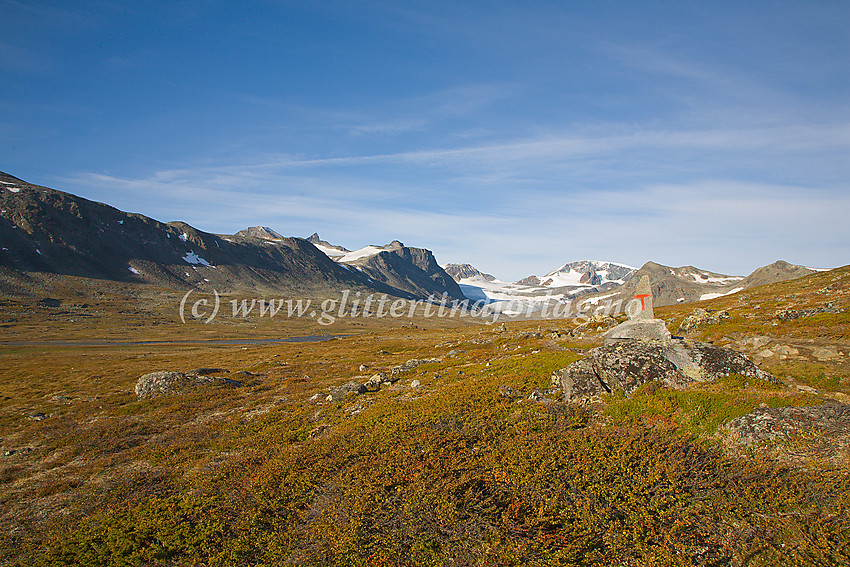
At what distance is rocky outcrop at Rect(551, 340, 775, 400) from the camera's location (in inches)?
548

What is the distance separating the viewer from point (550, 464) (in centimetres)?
998

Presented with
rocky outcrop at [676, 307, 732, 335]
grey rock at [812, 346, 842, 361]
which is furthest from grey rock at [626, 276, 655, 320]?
rocky outcrop at [676, 307, 732, 335]

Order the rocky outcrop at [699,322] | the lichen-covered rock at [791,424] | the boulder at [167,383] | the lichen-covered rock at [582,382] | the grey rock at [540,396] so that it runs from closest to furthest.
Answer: the lichen-covered rock at [791,424] → the lichen-covered rock at [582,382] → the grey rock at [540,396] → the boulder at [167,383] → the rocky outcrop at [699,322]

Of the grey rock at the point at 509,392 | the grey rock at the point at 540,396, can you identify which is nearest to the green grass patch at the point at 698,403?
the grey rock at the point at 540,396

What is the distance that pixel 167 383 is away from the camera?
91.8ft

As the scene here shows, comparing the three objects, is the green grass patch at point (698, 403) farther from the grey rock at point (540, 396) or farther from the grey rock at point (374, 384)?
the grey rock at point (374, 384)

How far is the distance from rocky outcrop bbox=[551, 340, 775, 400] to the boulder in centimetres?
2682

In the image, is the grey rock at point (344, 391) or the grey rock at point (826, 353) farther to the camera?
the grey rock at point (344, 391)

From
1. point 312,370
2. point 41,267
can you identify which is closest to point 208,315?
point 41,267

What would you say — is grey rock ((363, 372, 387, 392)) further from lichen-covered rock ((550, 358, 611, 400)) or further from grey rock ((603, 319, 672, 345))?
grey rock ((603, 319, 672, 345))

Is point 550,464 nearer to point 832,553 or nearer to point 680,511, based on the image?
point 680,511

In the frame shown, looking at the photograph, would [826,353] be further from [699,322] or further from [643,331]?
Answer: [699,322]

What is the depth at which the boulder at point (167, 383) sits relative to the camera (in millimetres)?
27367

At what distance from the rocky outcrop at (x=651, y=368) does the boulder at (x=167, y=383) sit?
88.0 ft
